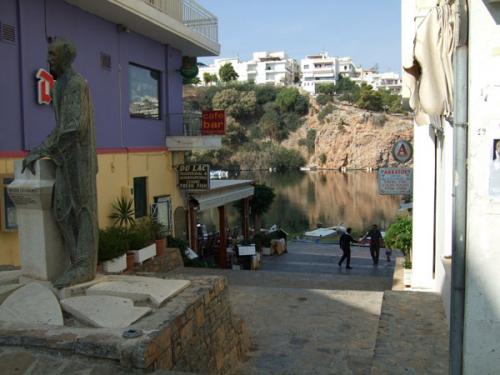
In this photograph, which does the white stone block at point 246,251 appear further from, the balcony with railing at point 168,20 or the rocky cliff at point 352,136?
the rocky cliff at point 352,136

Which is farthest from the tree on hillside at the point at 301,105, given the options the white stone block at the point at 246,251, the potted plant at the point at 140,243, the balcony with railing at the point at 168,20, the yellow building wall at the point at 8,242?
the yellow building wall at the point at 8,242

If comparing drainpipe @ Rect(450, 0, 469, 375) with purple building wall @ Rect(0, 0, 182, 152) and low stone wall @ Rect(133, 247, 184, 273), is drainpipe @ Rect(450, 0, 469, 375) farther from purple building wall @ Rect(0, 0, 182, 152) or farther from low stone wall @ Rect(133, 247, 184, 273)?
purple building wall @ Rect(0, 0, 182, 152)

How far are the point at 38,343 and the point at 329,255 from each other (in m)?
16.1

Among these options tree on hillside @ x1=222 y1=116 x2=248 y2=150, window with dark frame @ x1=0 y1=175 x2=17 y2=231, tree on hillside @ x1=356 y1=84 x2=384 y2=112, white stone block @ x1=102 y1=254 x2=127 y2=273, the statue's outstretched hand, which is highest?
tree on hillside @ x1=356 y1=84 x2=384 y2=112

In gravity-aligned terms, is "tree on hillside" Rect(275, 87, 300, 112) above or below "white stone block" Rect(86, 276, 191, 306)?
above

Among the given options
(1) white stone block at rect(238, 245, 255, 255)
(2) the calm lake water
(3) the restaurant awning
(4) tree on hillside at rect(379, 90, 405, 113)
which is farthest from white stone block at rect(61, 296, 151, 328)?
(4) tree on hillside at rect(379, 90, 405, 113)

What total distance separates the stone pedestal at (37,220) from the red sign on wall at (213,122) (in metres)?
10.4

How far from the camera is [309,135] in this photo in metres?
79.2

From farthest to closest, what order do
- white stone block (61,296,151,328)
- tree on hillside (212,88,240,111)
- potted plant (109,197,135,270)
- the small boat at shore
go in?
→ 1. tree on hillside (212,88,240,111)
2. the small boat at shore
3. potted plant (109,197,135,270)
4. white stone block (61,296,151,328)

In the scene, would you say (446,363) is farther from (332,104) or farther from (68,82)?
(332,104)

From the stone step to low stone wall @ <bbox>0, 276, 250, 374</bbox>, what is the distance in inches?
63.0

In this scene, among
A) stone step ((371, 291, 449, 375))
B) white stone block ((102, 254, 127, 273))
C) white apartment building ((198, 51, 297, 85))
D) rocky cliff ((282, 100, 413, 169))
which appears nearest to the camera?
stone step ((371, 291, 449, 375))

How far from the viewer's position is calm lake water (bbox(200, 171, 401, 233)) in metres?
37.7

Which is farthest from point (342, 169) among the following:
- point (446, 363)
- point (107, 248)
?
point (446, 363)
